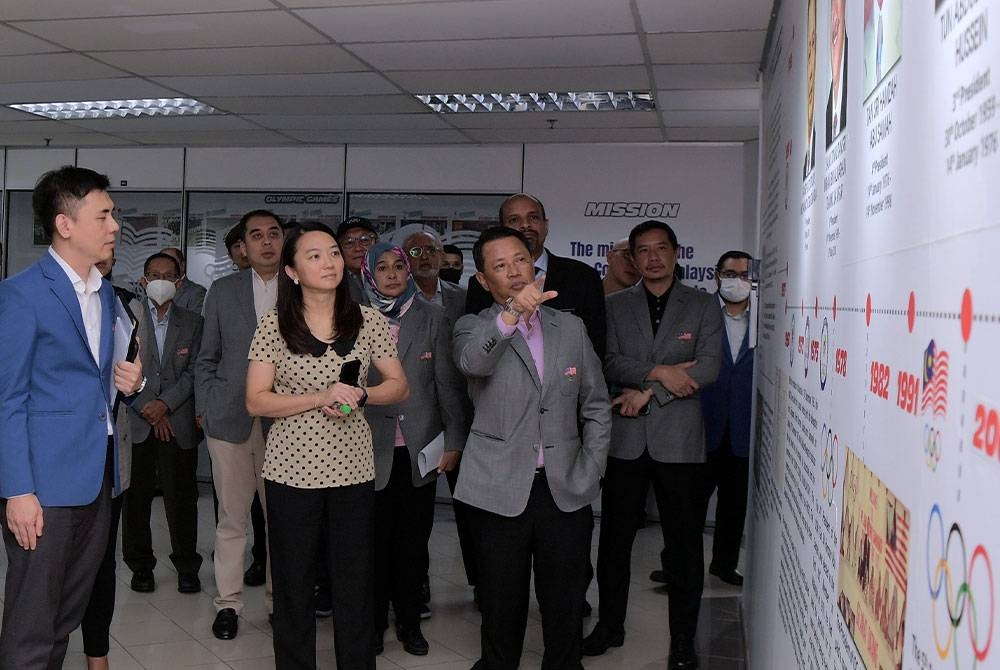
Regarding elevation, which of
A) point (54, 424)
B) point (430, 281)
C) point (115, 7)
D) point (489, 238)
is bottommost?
point (54, 424)

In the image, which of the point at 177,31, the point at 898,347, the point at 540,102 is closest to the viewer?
the point at 898,347

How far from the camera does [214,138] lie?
8.08 metres

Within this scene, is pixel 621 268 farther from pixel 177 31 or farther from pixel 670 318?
pixel 177 31

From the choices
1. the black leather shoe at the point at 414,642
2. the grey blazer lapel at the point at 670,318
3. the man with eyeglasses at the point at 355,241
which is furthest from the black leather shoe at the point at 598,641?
the man with eyeglasses at the point at 355,241

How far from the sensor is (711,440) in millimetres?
5285

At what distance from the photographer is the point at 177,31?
15.5 ft

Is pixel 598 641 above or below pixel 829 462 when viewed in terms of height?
below

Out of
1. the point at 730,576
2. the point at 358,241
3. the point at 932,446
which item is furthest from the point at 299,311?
the point at 730,576

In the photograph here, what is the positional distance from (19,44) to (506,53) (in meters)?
2.59

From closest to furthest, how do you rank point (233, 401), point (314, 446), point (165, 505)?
point (314, 446), point (233, 401), point (165, 505)

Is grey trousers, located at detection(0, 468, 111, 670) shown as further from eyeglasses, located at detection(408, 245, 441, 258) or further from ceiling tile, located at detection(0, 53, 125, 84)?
ceiling tile, located at detection(0, 53, 125, 84)

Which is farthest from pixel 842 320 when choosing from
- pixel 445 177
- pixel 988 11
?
pixel 445 177

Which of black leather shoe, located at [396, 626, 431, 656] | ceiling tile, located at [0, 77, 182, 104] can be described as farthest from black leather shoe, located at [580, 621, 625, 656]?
ceiling tile, located at [0, 77, 182, 104]

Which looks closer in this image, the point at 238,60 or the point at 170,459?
the point at 170,459
